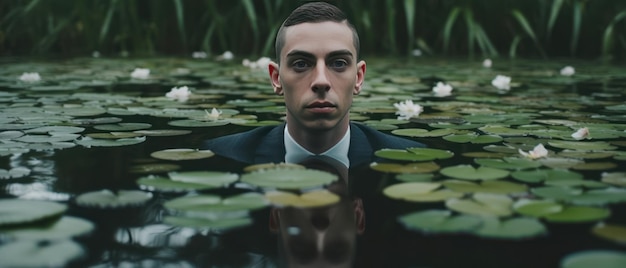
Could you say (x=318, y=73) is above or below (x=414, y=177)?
above

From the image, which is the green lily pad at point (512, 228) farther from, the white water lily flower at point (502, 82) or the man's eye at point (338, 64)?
the white water lily flower at point (502, 82)

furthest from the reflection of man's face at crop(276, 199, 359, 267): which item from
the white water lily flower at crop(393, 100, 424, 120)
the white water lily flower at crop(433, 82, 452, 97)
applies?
the white water lily flower at crop(433, 82, 452, 97)

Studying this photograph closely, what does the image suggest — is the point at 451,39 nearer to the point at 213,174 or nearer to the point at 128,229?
the point at 213,174

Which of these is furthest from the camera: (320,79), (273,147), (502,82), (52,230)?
(502,82)

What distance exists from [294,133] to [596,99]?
57.7 inches

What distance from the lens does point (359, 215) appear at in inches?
40.8

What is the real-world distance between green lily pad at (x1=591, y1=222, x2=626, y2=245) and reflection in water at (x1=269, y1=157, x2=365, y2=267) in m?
0.34

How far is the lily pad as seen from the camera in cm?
106

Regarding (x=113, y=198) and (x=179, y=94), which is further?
(x=179, y=94)

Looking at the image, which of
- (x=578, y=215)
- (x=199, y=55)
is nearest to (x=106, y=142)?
(x=578, y=215)

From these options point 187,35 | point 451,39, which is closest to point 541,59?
point 451,39

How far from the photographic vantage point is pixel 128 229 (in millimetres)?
950

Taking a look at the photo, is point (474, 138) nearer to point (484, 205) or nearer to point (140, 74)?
point (484, 205)

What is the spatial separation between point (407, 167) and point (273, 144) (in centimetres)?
39
